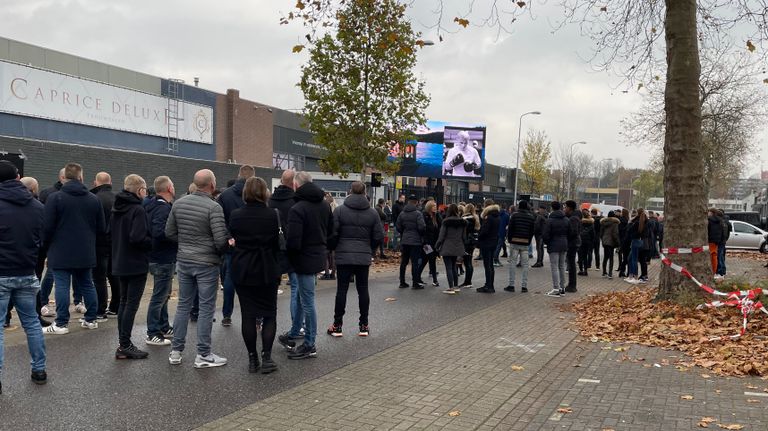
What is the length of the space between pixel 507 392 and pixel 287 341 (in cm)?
263

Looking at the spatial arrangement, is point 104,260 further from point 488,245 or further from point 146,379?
point 488,245

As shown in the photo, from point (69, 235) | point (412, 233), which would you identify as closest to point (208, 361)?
point (69, 235)

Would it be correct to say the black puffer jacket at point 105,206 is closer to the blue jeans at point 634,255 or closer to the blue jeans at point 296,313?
the blue jeans at point 296,313

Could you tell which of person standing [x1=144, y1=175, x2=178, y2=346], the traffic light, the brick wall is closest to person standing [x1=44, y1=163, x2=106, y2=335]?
person standing [x1=144, y1=175, x2=178, y2=346]

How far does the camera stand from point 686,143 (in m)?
9.34

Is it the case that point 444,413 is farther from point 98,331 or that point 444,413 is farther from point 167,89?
point 167,89

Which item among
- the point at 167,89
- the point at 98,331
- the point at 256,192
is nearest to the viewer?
the point at 256,192

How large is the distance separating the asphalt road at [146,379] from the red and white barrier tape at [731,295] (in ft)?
10.6

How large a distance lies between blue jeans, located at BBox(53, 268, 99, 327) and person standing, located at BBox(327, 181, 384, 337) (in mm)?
2964

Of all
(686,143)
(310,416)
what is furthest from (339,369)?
(686,143)

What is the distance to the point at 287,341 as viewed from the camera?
701 centimetres

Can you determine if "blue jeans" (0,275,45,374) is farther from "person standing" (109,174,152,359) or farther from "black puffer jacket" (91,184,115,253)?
"black puffer jacket" (91,184,115,253)

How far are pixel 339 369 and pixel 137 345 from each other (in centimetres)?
246

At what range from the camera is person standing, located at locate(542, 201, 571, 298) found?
478 inches
